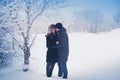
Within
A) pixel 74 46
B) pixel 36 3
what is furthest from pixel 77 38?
pixel 36 3

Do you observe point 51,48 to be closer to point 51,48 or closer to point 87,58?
point 51,48

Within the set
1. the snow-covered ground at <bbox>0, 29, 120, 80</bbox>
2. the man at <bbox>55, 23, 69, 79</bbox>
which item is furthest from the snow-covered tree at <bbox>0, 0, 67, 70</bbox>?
the man at <bbox>55, 23, 69, 79</bbox>

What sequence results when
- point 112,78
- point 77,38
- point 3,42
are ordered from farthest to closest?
1. point 77,38
2. point 112,78
3. point 3,42

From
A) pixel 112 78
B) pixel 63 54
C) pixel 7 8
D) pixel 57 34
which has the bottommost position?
pixel 112 78

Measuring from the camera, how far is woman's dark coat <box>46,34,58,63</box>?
9730mm

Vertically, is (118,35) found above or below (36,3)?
below

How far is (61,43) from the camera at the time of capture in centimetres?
955

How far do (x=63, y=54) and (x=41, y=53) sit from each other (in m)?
14.5

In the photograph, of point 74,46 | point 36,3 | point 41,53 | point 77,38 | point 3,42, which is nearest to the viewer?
point 3,42

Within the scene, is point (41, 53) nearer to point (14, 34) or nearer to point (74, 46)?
point (74, 46)

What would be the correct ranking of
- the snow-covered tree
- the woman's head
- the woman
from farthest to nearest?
the snow-covered tree
the woman
the woman's head

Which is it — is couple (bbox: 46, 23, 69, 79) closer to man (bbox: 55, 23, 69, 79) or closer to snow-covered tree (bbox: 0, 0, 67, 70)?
man (bbox: 55, 23, 69, 79)

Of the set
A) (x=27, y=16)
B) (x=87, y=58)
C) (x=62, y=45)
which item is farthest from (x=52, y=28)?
(x=87, y=58)

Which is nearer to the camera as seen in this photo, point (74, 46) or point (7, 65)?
point (7, 65)
